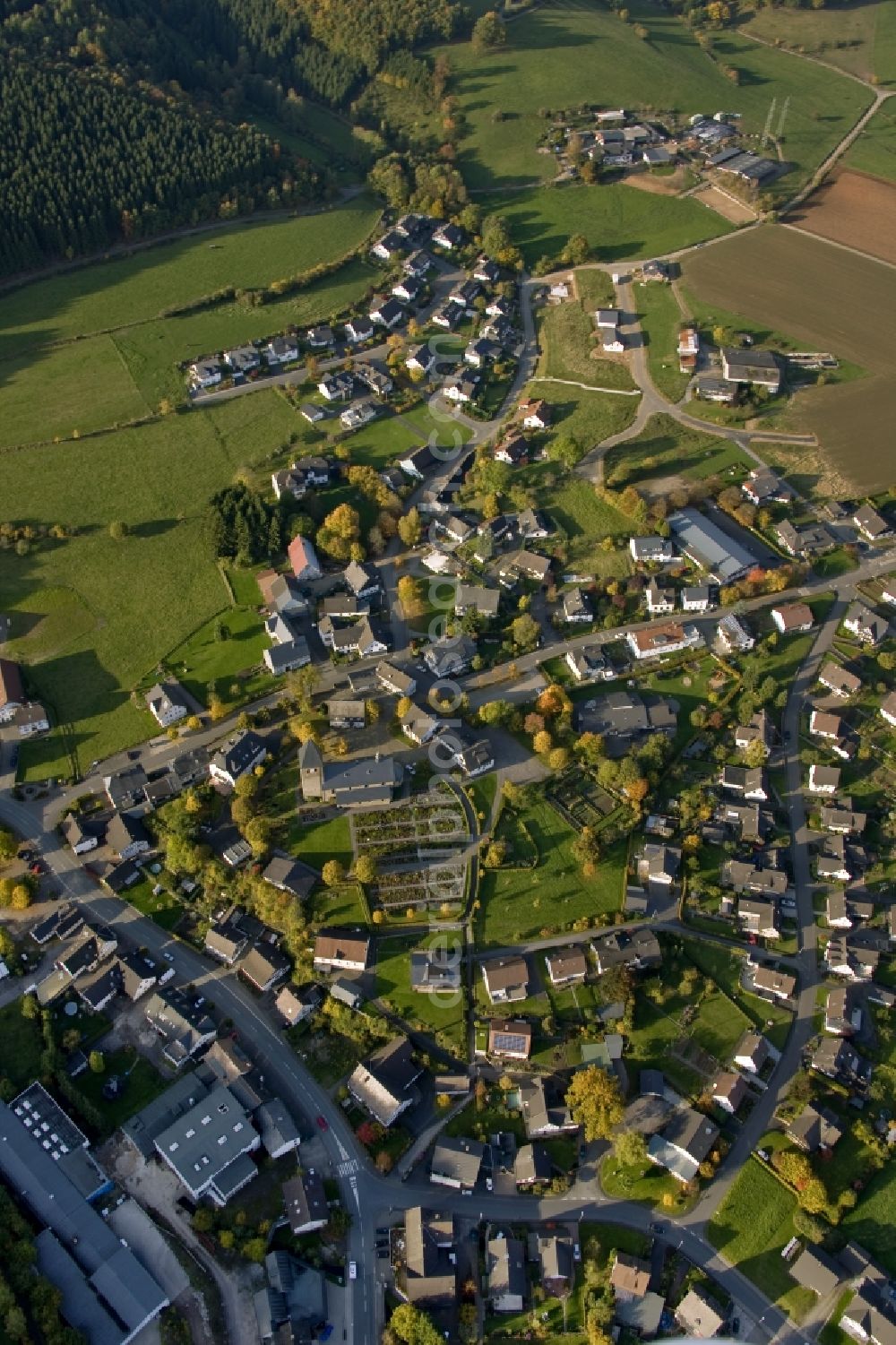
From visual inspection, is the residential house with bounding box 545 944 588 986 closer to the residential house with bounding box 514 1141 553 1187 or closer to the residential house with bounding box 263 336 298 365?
the residential house with bounding box 514 1141 553 1187

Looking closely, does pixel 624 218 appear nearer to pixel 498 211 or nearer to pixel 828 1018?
pixel 498 211

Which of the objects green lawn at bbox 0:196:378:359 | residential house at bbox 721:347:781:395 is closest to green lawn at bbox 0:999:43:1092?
green lawn at bbox 0:196:378:359

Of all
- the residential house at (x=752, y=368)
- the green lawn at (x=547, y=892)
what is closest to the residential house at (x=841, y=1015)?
the green lawn at (x=547, y=892)

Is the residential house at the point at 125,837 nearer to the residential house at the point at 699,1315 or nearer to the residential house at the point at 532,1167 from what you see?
the residential house at the point at 532,1167

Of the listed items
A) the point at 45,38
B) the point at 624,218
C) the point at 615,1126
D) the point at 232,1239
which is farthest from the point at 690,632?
the point at 45,38

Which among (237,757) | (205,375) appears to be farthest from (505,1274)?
(205,375)
